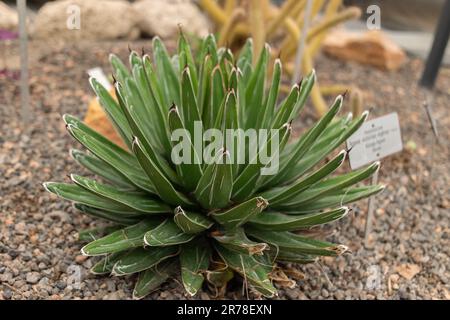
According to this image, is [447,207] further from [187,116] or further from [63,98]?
[63,98]

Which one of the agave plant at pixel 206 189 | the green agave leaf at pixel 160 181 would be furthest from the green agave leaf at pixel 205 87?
the green agave leaf at pixel 160 181

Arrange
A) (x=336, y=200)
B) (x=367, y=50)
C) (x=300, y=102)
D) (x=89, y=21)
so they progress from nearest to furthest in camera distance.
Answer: (x=336, y=200)
(x=300, y=102)
(x=89, y=21)
(x=367, y=50)

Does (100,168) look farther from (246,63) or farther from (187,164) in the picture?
(246,63)

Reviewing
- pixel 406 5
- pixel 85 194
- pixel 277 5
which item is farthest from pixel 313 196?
pixel 277 5

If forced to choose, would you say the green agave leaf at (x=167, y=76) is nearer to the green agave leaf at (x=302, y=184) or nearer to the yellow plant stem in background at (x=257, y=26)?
the green agave leaf at (x=302, y=184)

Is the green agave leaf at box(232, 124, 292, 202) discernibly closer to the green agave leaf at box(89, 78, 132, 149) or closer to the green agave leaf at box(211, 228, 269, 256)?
the green agave leaf at box(211, 228, 269, 256)

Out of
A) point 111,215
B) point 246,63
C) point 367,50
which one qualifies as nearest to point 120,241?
point 111,215
